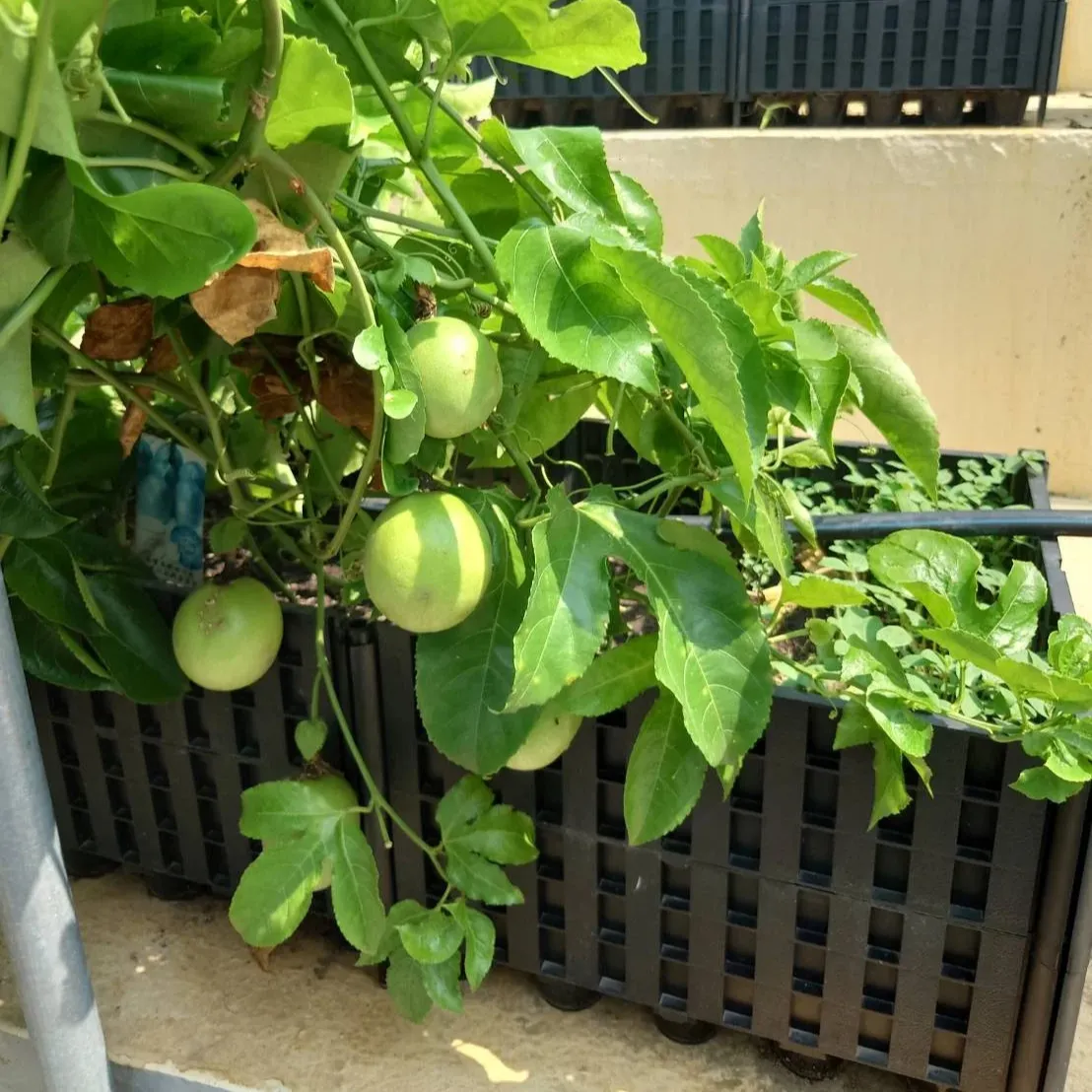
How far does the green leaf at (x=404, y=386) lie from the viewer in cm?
63

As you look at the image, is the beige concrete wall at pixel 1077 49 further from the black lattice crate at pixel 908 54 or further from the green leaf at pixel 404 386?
the green leaf at pixel 404 386

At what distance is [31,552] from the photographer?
876 millimetres

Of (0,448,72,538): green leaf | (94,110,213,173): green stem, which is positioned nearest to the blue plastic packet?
(0,448,72,538): green leaf

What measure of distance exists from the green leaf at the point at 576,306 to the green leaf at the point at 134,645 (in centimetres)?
47

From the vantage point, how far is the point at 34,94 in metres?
0.53

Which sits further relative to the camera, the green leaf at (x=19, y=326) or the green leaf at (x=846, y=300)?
the green leaf at (x=846, y=300)

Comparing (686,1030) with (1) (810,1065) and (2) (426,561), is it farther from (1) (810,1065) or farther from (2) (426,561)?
(2) (426,561)

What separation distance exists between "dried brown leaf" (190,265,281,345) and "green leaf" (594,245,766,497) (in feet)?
0.64

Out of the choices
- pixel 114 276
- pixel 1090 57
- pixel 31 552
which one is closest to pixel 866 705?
pixel 114 276

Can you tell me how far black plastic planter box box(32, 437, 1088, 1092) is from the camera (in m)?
0.79

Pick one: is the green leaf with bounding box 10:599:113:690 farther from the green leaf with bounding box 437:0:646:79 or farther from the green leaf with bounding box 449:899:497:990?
the green leaf with bounding box 437:0:646:79

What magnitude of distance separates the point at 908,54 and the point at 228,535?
6.64 feet

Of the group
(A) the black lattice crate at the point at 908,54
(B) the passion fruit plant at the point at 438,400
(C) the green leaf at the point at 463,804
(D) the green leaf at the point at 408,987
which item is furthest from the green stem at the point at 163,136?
(A) the black lattice crate at the point at 908,54

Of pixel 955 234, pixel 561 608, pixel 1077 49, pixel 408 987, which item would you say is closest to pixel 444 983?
pixel 408 987
